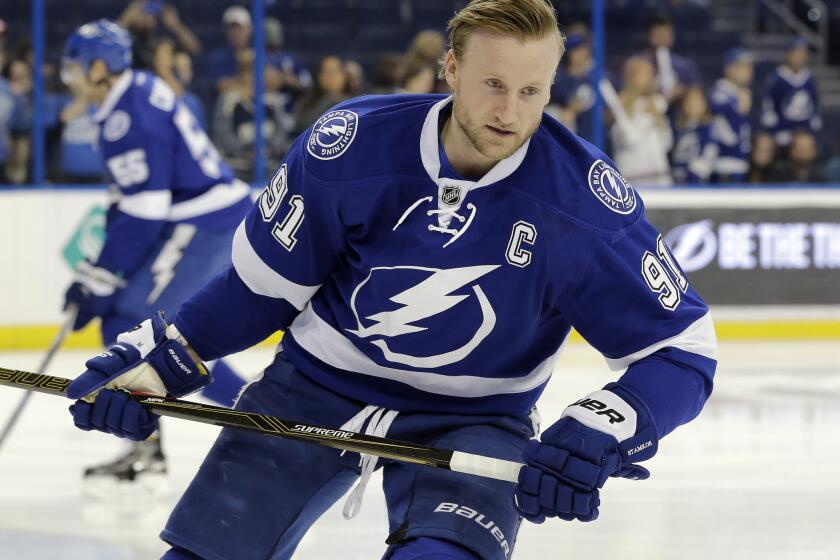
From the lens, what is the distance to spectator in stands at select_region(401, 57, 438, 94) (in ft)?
19.2

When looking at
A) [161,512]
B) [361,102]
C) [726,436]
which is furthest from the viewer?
[726,436]

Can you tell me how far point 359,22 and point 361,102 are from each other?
16.4ft

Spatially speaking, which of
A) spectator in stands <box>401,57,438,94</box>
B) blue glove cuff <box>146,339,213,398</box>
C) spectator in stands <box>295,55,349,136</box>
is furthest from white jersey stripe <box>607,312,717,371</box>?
spectator in stands <box>295,55,349,136</box>

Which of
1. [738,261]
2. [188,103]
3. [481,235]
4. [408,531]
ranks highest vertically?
[481,235]

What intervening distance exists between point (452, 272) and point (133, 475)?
2.13m

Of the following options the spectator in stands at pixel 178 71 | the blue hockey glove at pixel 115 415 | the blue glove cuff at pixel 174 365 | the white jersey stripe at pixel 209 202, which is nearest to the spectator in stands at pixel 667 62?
the spectator in stands at pixel 178 71

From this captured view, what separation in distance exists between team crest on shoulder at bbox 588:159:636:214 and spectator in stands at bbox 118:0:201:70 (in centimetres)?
486

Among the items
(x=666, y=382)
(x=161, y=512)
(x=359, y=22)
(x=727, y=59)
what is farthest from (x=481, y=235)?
(x=727, y=59)

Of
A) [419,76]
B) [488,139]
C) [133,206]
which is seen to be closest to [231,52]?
[419,76]

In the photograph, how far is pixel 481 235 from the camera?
205 cm

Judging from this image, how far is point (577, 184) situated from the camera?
2.06 metres

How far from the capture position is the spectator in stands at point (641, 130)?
714 cm

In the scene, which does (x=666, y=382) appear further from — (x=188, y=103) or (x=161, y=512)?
(x=188, y=103)

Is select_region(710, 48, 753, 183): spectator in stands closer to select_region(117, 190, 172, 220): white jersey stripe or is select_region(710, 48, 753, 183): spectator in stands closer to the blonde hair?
select_region(117, 190, 172, 220): white jersey stripe
